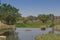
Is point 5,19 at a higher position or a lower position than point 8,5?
lower

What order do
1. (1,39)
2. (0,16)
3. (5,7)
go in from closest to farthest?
(1,39)
(0,16)
(5,7)

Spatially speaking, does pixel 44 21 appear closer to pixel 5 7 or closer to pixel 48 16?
pixel 48 16

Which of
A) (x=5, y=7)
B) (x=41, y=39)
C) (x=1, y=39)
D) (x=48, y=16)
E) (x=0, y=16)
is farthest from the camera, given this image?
(x=48, y=16)

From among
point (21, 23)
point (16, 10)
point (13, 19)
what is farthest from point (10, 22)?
point (21, 23)

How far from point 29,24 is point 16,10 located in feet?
50.3

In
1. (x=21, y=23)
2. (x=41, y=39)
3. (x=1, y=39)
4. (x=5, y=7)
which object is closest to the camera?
(x=1, y=39)

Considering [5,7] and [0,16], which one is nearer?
[0,16]

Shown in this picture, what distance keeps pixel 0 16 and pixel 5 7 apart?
57.7ft

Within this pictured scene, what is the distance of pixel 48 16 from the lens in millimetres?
123062

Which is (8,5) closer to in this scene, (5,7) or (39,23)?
(5,7)

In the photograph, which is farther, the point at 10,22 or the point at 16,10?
the point at 16,10

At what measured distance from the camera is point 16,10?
89.1 m

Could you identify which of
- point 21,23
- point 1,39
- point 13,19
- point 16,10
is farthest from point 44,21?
point 1,39

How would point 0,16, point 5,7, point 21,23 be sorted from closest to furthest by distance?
point 0,16
point 5,7
point 21,23
